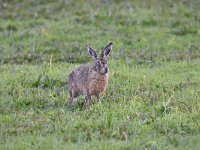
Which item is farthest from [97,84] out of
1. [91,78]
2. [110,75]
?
[110,75]

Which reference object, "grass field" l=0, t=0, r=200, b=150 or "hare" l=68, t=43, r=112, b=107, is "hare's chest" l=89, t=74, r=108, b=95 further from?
"grass field" l=0, t=0, r=200, b=150

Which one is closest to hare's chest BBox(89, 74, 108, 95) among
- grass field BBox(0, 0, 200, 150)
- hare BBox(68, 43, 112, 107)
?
hare BBox(68, 43, 112, 107)

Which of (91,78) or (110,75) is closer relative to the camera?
(91,78)

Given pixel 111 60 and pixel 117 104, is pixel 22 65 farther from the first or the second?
pixel 117 104

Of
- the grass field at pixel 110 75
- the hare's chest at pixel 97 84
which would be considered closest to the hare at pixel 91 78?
the hare's chest at pixel 97 84

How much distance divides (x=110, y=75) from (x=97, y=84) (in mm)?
2178

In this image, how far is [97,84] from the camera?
1044cm

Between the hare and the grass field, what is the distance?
210mm

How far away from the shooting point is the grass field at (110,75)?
844cm

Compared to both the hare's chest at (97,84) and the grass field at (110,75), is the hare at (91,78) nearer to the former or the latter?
the hare's chest at (97,84)

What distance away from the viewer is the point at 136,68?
13438mm

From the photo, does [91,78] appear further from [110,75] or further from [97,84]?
[110,75]

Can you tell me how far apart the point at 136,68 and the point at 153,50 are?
220cm

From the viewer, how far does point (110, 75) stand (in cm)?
1259
